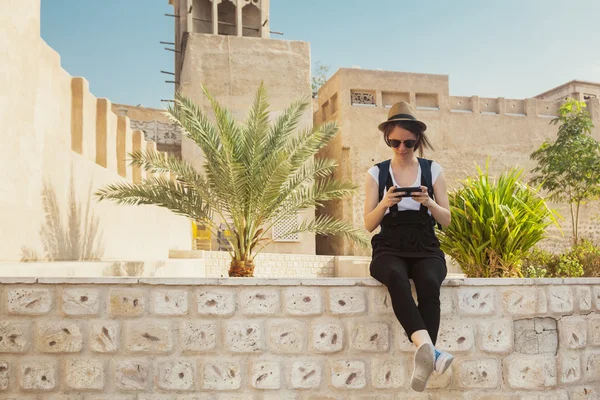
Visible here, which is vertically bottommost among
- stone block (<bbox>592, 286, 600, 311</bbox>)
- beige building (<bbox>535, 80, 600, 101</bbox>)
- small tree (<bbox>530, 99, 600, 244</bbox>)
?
stone block (<bbox>592, 286, 600, 311</bbox>)

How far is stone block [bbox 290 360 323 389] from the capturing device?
143 inches

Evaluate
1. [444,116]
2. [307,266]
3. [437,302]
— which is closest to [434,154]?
[444,116]

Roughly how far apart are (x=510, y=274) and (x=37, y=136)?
16.6 ft

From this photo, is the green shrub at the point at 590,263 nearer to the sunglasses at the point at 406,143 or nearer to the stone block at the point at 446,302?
the stone block at the point at 446,302

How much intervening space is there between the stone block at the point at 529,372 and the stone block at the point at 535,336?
0.19 ft

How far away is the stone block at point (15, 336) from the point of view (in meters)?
3.47

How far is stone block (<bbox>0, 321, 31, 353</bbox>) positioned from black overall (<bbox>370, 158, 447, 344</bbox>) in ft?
7.29

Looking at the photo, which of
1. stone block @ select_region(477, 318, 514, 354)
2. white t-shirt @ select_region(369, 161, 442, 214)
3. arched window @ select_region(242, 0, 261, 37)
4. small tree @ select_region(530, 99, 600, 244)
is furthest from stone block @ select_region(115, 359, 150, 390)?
arched window @ select_region(242, 0, 261, 37)

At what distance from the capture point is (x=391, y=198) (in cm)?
353

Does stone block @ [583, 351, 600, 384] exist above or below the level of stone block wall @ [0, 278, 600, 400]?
below

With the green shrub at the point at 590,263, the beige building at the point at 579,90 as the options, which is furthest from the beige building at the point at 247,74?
the beige building at the point at 579,90

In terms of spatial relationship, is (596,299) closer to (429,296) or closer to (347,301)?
(429,296)

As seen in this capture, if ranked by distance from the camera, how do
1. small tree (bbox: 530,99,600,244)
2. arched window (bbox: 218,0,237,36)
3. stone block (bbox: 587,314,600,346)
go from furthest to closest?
arched window (bbox: 218,0,237,36) → small tree (bbox: 530,99,600,244) → stone block (bbox: 587,314,600,346)

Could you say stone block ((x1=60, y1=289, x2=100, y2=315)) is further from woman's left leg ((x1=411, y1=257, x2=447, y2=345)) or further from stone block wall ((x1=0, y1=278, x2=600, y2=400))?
woman's left leg ((x1=411, y1=257, x2=447, y2=345))
